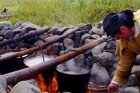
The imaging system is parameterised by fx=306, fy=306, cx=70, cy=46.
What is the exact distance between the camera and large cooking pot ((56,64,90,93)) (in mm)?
4832

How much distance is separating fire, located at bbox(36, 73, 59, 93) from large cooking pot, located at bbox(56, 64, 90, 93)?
312 mm

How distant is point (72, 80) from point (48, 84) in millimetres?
859

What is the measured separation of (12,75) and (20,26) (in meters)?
3.94

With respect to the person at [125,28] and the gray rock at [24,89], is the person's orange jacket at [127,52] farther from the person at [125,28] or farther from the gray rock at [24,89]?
the gray rock at [24,89]

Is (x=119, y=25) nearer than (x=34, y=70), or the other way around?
(x=119, y=25)

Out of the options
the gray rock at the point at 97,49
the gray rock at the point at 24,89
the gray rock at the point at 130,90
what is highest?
the gray rock at the point at 24,89

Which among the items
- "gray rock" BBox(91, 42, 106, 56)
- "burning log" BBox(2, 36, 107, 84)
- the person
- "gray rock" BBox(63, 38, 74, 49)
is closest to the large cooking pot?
"burning log" BBox(2, 36, 107, 84)

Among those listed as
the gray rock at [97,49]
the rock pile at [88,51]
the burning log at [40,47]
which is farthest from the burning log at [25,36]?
the gray rock at [97,49]

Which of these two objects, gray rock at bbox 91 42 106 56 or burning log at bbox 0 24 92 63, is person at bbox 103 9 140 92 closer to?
gray rock at bbox 91 42 106 56

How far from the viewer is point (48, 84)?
5.58 metres

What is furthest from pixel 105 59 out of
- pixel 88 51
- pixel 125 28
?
pixel 125 28

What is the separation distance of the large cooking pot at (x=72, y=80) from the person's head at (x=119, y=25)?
104 centimetres

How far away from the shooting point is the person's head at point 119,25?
4.04 m

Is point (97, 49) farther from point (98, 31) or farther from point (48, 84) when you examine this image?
point (48, 84)
